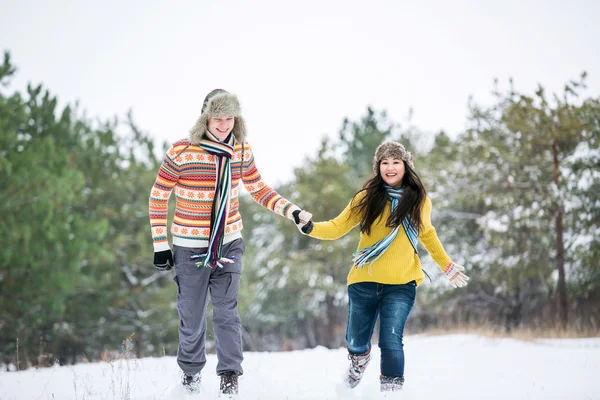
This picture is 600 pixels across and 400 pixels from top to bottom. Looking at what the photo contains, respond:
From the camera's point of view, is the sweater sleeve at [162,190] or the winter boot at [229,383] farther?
the sweater sleeve at [162,190]

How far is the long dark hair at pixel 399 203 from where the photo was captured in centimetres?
358

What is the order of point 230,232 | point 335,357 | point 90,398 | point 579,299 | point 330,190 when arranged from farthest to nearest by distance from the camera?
point 330,190 → point 579,299 → point 335,357 → point 230,232 → point 90,398

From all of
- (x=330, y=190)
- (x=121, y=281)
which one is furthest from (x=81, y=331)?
(x=330, y=190)

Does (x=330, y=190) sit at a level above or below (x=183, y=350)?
above

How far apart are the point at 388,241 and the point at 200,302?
51.6 inches

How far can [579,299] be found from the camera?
13.7 meters

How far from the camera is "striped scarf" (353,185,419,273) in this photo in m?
3.54

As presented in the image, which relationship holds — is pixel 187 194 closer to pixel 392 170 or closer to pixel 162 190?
pixel 162 190

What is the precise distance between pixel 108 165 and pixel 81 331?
17.3ft

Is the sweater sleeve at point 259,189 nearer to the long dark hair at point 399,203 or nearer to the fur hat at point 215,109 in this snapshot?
the fur hat at point 215,109

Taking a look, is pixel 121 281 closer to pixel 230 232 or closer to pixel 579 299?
pixel 579 299

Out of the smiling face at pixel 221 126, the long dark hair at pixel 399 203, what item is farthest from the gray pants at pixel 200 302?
the long dark hair at pixel 399 203

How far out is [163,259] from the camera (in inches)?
139

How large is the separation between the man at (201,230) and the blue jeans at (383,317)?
785 millimetres
